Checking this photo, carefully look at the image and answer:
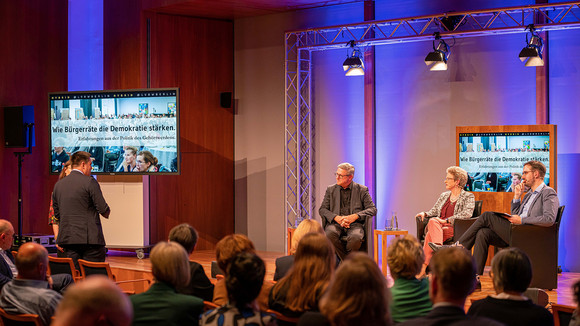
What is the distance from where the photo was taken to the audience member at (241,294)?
2764 mm

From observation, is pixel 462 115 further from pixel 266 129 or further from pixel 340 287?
pixel 340 287

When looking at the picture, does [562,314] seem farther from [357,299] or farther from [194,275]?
[194,275]

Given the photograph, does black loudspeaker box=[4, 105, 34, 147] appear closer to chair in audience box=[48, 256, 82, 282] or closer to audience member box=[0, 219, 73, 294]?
chair in audience box=[48, 256, 82, 282]

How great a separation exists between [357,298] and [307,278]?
91 centimetres

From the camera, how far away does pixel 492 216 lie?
254 inches

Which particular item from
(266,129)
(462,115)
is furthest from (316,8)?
(462,115)

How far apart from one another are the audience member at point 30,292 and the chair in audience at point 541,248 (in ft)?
14.7

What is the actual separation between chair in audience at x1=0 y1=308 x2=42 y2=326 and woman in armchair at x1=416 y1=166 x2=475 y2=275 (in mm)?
4346

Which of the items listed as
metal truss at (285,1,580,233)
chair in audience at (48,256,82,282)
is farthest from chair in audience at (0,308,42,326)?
metal truss at (285,1,580,233)

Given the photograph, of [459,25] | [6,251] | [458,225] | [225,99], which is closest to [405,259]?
[6,251]

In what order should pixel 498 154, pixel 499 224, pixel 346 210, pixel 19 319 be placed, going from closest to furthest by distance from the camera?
1. pixel 19 319
2. pixel 499 224
3. pixel 346 210
4. pixel 498 154

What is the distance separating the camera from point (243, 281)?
279cm

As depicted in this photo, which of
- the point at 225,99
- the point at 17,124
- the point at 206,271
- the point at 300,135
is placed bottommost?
the point at 206,271

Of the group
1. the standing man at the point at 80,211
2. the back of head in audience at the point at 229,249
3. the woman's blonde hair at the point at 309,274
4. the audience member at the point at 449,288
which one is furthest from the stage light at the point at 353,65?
the audience member at the point at 449,288
